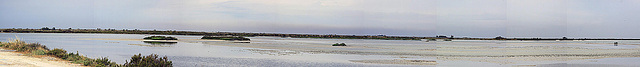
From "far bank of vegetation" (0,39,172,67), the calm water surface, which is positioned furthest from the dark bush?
the calm water surface

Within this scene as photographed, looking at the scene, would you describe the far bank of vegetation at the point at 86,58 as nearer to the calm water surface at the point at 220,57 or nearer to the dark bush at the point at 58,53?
the dark bush at the point at 58,53

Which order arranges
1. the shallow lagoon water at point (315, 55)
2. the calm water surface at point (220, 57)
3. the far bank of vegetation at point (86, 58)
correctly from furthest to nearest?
1. the shallow lagoon water at point (315, 55)
2. the calm water surface at point (220, 57)
3. the far bank of vegetation at point (86, 58)

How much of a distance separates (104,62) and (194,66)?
138 inches

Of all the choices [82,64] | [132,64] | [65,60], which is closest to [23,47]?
[65,60]

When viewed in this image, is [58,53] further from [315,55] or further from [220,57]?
[315,55]

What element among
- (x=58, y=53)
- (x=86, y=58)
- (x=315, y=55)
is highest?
(x=58, y=53)

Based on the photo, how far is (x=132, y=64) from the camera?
13.1 meters

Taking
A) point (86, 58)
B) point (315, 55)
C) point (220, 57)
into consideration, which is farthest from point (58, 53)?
point (315, 55)

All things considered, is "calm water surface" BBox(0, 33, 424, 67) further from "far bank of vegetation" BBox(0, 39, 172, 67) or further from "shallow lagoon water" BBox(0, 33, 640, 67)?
"far bank of vegetation" BBox(0, 39, 172, 67)

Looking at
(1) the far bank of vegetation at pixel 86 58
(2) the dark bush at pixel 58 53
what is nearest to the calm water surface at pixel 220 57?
(1) the far bank of vegetation at pixel 86 58

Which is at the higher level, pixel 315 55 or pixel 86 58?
pixel 86 58

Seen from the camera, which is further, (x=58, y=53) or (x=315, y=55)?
(x=315, y=55)

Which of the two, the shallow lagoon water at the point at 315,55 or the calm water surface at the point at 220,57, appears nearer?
the calm water surface at the point at 220,57

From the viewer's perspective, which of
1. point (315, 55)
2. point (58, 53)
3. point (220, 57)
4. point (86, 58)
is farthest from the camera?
point (315, 55)
